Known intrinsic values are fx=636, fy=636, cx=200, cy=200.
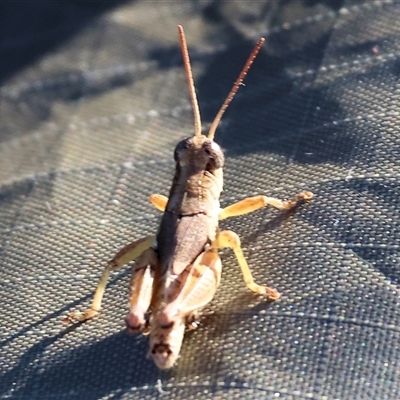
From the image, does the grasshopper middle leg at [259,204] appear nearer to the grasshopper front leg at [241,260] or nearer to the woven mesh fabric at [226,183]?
the woven mesh fabric at [226,183]

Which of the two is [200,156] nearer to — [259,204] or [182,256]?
[259,204]

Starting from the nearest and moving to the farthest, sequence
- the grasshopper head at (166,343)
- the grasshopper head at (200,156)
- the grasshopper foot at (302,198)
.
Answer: the grasshopper head at (166,343) < the grasshopper foot at (302,198) < the grasshopper head at (200,156)

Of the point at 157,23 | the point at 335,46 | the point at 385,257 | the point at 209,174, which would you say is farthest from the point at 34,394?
the point at 157,23

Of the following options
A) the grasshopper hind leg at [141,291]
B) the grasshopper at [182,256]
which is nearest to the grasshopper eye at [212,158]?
the grasshopper at [182,256]

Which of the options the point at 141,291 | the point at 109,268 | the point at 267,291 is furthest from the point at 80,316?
the point at 267,291

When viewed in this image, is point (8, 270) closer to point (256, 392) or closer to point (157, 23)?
point (256, 392)

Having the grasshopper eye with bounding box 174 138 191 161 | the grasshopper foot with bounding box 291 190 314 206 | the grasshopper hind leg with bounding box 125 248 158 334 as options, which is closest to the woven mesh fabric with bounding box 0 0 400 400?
the grasshopper foot with bounding box 291 190 314 206
